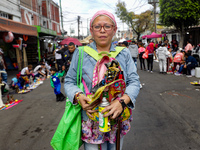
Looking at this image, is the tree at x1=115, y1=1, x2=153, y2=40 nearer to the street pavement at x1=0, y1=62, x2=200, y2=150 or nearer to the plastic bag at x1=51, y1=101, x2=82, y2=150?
the street pavement at x1=0, y1=62, x2=200, y2=150

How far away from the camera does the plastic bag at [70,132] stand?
1.46 metres

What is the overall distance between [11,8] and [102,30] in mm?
18177

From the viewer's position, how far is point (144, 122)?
158 inches

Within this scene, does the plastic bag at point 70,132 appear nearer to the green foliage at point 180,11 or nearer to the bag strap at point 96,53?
the bag strap at point 96,53

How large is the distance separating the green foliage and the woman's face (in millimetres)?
18023

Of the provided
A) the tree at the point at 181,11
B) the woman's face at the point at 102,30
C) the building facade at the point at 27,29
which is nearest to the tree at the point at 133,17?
the building facade at the point at 27,29

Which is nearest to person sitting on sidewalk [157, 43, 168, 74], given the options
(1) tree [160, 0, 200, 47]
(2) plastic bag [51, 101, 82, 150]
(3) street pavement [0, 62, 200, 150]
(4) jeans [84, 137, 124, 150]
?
(3) street pavement [0, 62, 200, 150]

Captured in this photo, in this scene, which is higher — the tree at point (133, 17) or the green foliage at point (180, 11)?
the tree at point (133, 17)

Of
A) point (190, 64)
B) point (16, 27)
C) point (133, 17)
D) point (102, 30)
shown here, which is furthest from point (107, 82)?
point (133, 17)

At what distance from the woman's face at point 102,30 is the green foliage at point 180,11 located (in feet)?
59.1

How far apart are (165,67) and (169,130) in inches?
284

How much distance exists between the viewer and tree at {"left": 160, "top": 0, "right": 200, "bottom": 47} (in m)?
16.7

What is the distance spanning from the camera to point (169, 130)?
141 inches

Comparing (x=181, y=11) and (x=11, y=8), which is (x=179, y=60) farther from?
Answer: (x=11, y=8)
